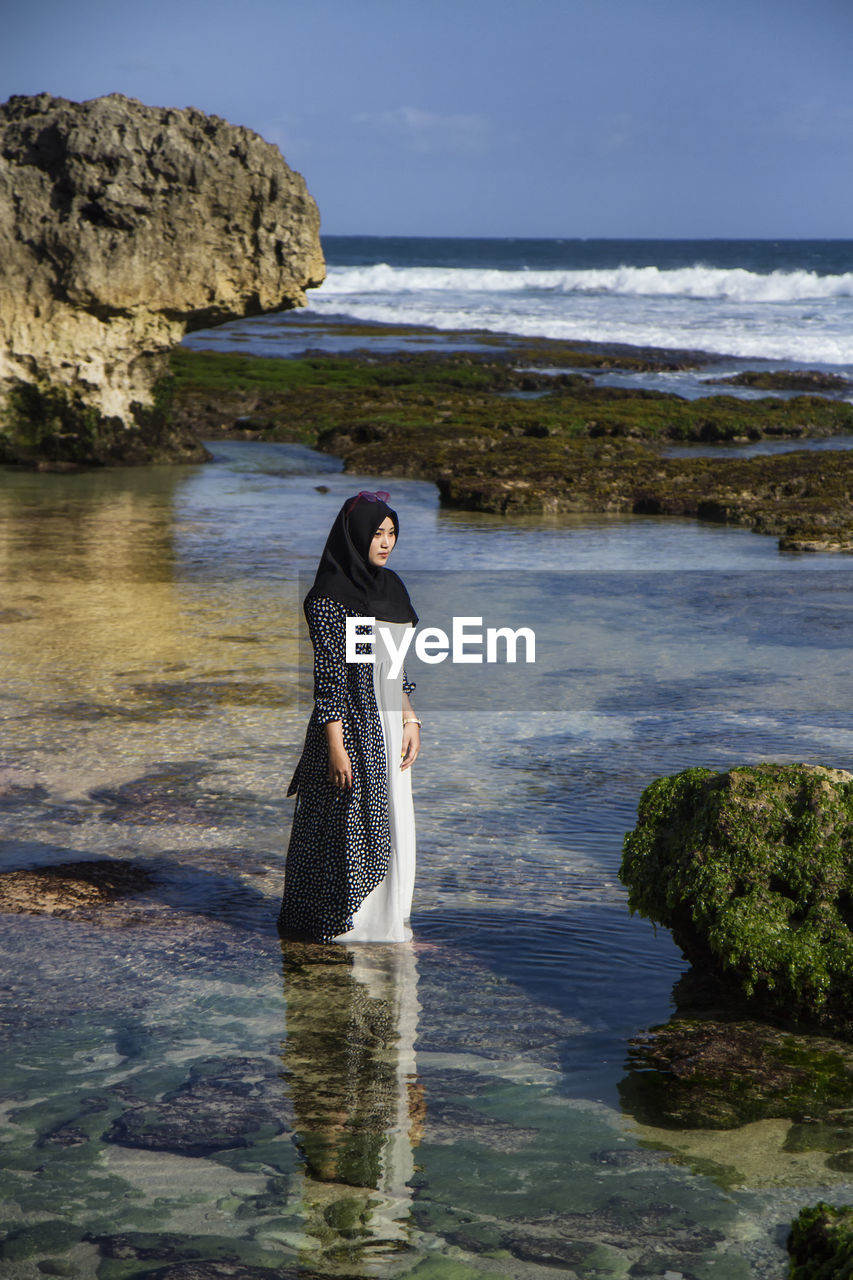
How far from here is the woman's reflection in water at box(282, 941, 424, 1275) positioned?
3312 millimetres

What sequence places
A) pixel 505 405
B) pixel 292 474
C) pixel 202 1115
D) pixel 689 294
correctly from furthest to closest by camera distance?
pixel 689 294, pixel 505 405, pixel 292 474, pixel 202 1115

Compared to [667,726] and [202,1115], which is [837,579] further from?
→ [202,1115]

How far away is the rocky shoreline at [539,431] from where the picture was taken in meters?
16.7

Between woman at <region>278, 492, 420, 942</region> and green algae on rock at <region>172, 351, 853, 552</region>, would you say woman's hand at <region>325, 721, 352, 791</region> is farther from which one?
green algae on rock at <region>172, 351, 853, 552</region>

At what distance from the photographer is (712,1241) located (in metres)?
3.25

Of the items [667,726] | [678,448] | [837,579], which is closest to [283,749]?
[667,726]

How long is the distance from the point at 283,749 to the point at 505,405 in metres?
18.6

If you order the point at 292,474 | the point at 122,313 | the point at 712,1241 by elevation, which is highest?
the point at 122,313

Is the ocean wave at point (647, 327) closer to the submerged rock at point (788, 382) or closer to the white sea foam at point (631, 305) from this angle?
the white sea foam at point (631, 305)

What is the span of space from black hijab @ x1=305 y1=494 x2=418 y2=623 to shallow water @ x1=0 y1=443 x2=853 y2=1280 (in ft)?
4.40

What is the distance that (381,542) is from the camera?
473 cm

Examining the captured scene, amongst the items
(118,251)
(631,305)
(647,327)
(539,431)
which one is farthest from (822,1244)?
(631,305)

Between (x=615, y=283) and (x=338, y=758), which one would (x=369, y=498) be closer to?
(x=338, y=758)

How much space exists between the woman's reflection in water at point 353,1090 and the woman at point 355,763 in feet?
0.59
